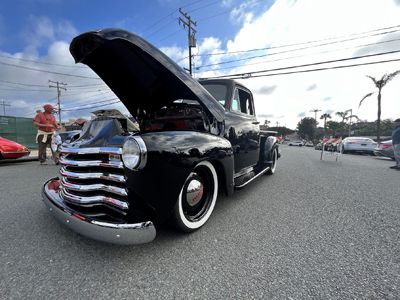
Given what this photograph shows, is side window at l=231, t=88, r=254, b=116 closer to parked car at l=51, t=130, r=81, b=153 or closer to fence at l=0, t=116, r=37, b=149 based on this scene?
parked car at l=51, t=130, r=81, b=153

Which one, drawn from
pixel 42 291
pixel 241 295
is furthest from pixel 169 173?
pixel 42 291

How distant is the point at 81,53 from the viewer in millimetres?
2242

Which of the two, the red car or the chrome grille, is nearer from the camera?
the chrome grille

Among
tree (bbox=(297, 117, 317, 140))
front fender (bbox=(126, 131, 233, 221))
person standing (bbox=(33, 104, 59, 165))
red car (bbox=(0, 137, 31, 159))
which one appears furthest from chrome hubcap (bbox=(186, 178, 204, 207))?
tree (bbox=(297, 117, 317, 140))

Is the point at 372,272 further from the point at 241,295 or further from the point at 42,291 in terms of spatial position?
the point at 42,291

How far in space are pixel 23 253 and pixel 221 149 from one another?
1.98m

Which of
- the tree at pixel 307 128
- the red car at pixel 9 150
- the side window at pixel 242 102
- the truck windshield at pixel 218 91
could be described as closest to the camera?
the truck windshield at pixel 218 91

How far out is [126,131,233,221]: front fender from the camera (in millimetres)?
1633

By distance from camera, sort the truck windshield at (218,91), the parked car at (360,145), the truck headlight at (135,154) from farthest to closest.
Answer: the parked car at (360,145) → the truck windshield at (218,91) → the truck headlight at (135,154)

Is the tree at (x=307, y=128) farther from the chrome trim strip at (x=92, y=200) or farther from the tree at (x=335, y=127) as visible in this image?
the chrome trim strip at (x=92, y=200)

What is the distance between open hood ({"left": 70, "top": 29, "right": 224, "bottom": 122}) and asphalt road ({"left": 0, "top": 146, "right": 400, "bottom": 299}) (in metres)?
1.37

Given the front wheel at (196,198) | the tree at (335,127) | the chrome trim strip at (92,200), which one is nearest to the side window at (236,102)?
the front wheel at (196,198)

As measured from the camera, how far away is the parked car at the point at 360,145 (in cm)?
1374

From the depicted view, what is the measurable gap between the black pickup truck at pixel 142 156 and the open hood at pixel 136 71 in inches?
0.4
